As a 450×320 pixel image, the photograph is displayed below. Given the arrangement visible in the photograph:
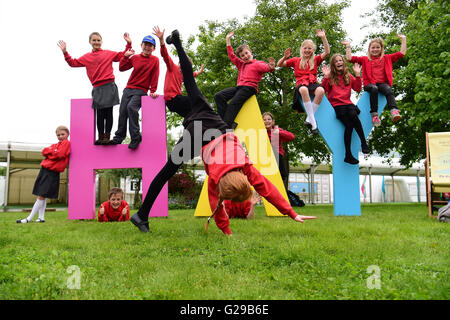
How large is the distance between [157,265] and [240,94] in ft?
16.1

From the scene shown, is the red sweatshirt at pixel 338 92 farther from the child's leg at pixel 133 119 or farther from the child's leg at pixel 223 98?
the child's leg at pixel 133 119

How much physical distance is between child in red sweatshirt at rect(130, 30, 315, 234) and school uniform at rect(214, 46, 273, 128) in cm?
236

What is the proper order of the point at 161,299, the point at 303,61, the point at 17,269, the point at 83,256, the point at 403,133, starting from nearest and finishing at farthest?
the point at 161,299, the point at 17,269, the point at 83,256, the point at 303,61, the point at 403,133

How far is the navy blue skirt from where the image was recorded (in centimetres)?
663

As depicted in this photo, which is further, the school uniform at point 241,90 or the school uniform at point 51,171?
the school uniform at point 241,90

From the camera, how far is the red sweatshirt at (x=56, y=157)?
668 centimetres

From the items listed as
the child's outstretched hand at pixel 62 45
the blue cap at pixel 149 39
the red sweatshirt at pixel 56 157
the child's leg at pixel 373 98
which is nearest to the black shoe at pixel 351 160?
the child's leg at pixel 373 98

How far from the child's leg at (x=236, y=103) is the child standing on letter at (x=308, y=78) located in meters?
1.06

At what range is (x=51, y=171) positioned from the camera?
22.1ft

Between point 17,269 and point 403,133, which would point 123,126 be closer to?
point 17,269

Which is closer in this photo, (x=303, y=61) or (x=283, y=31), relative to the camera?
(x=303, y=61)

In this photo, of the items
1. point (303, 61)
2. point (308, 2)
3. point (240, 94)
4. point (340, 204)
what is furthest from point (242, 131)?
point (308, 2)

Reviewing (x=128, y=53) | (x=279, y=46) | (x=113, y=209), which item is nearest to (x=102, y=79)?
(x=128, y=53)

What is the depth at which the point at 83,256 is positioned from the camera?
10.5 feet
